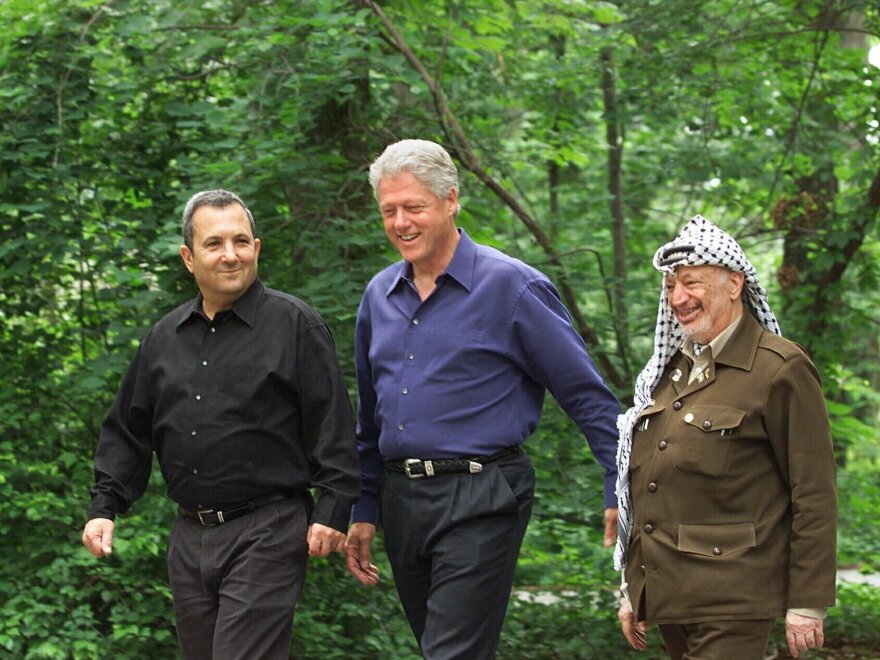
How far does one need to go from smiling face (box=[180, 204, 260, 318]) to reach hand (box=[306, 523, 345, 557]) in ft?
2.72

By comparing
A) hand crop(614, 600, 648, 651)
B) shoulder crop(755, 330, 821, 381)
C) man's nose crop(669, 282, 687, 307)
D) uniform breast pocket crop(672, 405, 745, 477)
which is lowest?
hand crop(614, 600, 648, 651)

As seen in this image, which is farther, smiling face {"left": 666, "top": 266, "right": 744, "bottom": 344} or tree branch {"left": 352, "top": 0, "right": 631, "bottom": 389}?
tree branch {"left": 352, "top": 0, "right": 631, "bottom": 389}

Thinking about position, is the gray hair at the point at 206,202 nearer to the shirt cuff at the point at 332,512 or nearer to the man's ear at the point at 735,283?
the shirt cuff at the point at 332,512

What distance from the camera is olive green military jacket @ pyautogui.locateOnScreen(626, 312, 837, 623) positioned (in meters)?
→ 3.53

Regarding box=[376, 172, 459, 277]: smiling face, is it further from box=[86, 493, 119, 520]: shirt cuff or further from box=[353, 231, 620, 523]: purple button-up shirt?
box=[86, 493, 119, 520]: shirt cuff

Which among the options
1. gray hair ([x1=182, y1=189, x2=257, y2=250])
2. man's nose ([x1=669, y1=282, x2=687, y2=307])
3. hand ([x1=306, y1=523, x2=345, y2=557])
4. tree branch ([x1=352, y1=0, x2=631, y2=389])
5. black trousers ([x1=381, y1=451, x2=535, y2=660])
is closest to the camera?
man's nose ([x1=669, y1=282, x2=687, y2=307])

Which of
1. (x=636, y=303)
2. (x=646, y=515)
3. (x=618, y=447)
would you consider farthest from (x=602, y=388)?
(x=636, y=303)

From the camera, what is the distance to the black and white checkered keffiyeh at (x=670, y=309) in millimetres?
3686

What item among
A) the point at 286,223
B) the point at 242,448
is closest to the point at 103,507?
the point at 242,448

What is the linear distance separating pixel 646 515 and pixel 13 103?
4.75m

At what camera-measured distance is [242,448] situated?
4227 millimetres

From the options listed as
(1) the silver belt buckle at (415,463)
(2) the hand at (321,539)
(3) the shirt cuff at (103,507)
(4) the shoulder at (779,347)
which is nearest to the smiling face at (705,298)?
(4) the shoulder at (779,347)

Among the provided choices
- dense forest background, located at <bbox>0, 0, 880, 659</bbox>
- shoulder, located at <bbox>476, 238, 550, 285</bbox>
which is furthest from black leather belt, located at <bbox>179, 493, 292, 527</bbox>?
dense forest background, located at <bbox>0, 0, 880, 659</bbox>

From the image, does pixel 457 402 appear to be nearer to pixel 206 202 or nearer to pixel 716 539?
pixel 716 539
